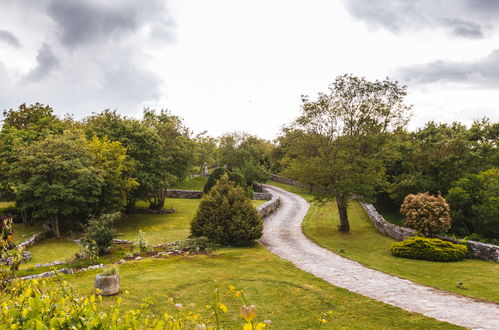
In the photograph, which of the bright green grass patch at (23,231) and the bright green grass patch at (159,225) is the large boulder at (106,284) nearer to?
the bright green grass patch at (159,225)

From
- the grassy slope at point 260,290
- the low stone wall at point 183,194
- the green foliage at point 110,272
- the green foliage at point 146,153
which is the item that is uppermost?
the green foliage at point 146,153

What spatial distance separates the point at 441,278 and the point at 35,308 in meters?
14.7

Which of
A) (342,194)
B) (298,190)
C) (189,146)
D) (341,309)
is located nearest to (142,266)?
(341,309)

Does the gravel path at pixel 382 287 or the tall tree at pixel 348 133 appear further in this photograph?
the tall tree at pixel 348 133

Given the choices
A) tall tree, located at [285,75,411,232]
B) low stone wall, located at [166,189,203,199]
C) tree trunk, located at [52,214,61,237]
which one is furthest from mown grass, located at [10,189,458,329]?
low stone wall, located at [166,189,203,199]

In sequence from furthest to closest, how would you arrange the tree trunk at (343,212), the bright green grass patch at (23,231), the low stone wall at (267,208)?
1. the low stone wall at (267,208)
2. the tree trunk at (343,212)
3. the bright green grass patch at (23,231)

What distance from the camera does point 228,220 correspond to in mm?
19141

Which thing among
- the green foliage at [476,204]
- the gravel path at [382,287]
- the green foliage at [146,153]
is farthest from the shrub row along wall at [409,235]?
the green foliage at [146,153]

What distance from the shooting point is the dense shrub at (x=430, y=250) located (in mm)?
17500

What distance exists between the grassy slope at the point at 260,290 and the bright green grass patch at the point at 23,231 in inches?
515

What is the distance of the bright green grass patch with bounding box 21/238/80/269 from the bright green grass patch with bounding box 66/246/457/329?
6.39 metres

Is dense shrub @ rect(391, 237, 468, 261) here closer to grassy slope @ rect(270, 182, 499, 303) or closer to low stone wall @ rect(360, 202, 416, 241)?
grassy slope @ rect(270, 182, 499, 303)

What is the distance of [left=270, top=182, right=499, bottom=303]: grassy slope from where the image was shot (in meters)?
12.8

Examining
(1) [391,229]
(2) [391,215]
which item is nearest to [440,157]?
(2) [391,215]
